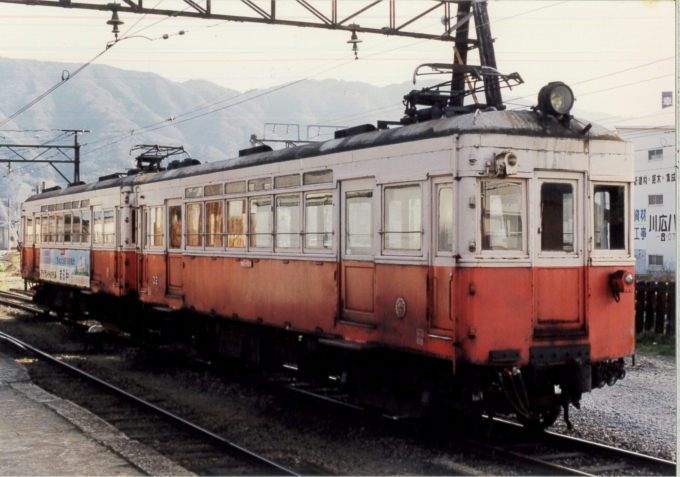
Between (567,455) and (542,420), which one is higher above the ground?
(542,420)

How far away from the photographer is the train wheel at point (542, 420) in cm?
811

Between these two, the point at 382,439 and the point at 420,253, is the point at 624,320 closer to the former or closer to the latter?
the point at 420,253

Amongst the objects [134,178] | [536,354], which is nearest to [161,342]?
[134,178]

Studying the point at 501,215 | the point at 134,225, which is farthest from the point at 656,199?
the point at 501,215

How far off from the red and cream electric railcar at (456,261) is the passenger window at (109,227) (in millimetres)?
7428

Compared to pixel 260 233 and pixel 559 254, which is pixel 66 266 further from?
pixel 559 254

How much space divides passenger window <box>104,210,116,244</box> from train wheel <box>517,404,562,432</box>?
11370 mm

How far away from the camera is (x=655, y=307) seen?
14797 millimetres

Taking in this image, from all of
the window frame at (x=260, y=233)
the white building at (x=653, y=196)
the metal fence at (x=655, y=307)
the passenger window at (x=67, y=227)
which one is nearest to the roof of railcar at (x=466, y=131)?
the window frame at (x=260, y=233)

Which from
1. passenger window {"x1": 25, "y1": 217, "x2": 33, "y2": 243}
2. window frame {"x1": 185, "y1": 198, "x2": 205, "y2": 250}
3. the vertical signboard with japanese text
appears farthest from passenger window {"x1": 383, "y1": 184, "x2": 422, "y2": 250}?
passenger window {"x1": 25, "y1": 217, "x2": 33, "y2": 243}

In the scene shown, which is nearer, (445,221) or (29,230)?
(445,221)

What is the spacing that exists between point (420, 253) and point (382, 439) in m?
2.08

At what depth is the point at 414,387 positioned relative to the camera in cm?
827

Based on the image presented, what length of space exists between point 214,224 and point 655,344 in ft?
26.5
